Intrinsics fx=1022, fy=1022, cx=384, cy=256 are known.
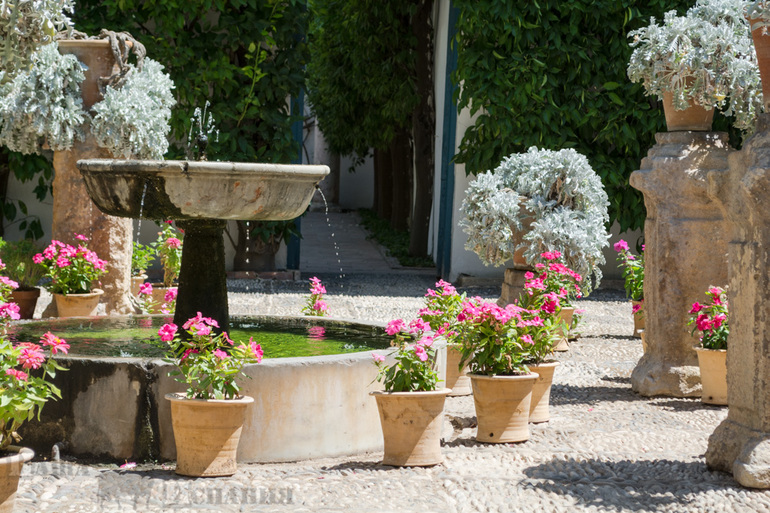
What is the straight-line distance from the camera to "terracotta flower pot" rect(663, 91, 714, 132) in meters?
6.83

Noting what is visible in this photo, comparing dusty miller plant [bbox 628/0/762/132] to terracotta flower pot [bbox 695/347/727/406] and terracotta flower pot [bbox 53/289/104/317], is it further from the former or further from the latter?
terracotta flower pot [bbox 53/289/104/317]

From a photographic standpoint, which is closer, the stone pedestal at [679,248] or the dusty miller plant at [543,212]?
the stone pedestal at [679,248]

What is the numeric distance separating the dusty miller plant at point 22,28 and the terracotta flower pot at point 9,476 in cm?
160

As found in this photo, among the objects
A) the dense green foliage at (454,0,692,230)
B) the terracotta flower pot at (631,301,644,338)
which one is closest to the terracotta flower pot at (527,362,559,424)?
the terracotta flower pot at (631,301,644,338)

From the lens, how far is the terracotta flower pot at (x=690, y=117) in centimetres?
683

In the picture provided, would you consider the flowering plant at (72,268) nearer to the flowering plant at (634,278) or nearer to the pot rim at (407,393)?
the pot rim at (407,393)

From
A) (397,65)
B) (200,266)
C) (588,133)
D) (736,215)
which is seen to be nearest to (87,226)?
(200,266)

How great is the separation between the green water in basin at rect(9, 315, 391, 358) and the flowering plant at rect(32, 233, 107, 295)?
1.18 metres

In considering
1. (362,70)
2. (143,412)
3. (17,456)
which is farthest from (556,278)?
(362,70)

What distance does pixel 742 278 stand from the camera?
452cm

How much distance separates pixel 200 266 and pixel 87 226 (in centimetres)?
319

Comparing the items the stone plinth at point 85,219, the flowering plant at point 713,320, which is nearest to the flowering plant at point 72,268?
the stone plinth at point 85,219

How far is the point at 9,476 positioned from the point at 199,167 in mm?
1686

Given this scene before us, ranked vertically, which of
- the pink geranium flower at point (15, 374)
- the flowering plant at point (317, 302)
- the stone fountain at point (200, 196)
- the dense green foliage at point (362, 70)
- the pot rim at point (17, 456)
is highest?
the dense green foliage at point (362, 70)
